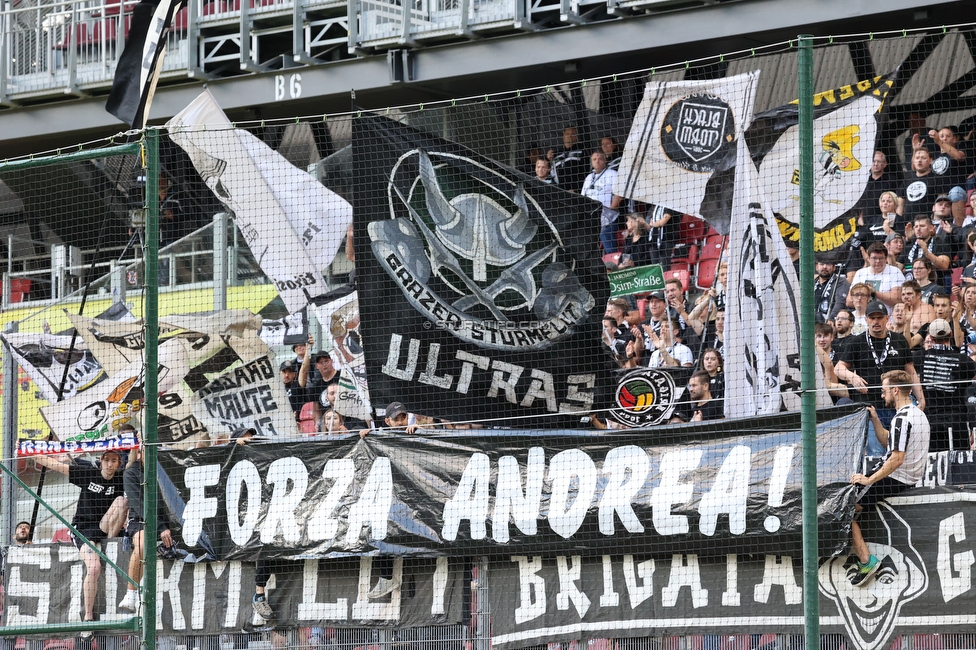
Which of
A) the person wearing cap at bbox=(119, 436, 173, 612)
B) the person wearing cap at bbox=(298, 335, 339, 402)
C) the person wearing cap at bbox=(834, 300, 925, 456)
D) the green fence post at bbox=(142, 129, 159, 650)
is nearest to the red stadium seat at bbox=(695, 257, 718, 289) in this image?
the person wearing cap at bbox=(834, 300, 925, 456)

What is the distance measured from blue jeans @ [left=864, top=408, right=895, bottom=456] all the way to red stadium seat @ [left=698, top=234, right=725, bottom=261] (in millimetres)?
1475

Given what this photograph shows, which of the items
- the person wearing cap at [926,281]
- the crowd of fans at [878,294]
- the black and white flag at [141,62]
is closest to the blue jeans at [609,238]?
the crowd of fans at [878,294]

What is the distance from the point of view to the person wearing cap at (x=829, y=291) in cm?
945

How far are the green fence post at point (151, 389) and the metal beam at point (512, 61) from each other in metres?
6.66

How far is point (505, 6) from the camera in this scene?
14.4 metres

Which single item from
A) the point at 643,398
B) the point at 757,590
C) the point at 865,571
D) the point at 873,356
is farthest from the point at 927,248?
the point at 757,590

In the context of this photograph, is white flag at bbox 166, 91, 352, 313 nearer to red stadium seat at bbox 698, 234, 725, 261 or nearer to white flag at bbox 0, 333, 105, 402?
white flag at bbox 0, 333, 105, 402

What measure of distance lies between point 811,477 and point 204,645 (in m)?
4.78

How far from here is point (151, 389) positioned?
8375 mm

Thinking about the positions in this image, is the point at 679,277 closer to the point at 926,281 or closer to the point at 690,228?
the point at 690,228

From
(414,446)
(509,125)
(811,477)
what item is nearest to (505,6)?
(509,125)

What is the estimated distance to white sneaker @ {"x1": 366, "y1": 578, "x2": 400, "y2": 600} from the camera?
912 centimetres

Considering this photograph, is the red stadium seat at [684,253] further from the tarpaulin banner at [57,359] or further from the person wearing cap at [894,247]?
the tarpaulin banner at [57,359]

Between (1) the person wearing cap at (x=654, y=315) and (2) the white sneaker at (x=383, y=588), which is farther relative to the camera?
(1) the person wearing cap at (x=654, y=315)
